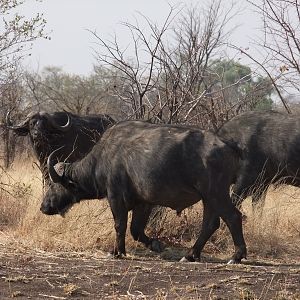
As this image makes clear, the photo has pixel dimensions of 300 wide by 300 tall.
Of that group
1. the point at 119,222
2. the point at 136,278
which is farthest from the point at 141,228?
the point at 136,278

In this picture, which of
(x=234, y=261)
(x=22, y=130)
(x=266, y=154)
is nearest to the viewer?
(x=234, y=261)

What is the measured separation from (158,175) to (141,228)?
1.00 meters

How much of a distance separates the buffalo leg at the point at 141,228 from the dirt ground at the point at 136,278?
1.83 ft

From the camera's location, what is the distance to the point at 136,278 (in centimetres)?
682

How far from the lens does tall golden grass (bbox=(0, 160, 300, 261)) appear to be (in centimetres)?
895

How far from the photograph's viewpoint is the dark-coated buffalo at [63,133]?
11109 millimetres

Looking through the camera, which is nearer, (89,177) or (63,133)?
(89,177)

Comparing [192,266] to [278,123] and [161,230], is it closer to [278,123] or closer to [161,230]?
[161,230]

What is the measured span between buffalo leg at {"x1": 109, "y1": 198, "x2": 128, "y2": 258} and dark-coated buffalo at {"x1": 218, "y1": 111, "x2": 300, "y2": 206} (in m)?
1.85

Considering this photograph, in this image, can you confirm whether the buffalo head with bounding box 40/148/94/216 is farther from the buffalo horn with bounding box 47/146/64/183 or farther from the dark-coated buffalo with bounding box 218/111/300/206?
the dark-coated buffalo with bounding box 218/111/300/206

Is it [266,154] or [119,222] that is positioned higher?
[266,154]

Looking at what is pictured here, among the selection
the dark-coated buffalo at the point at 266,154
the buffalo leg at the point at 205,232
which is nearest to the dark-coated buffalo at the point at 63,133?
the dark-coated buffalo at the point at 266,154

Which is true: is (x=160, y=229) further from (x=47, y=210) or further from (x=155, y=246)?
(x=47, y=210)

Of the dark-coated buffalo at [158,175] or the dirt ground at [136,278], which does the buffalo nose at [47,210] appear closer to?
the dark-coated buffalo at [158,175]
